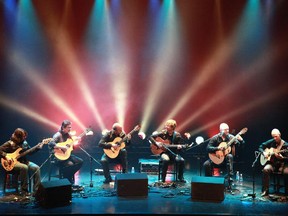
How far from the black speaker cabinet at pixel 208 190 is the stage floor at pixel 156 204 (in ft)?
0.29

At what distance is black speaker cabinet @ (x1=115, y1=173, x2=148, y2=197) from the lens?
6.40m

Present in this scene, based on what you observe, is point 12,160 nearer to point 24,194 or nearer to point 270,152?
point 24,194

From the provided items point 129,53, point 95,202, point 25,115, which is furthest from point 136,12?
point 95,202

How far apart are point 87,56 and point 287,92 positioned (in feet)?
19.4

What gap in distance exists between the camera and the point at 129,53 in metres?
10.0

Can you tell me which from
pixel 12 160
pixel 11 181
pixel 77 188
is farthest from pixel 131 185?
pixel 11 181

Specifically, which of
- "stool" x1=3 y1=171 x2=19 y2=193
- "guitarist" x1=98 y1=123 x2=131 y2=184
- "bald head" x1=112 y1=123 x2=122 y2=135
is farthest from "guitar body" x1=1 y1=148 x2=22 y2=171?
"bald head" x1=112 y1=123 x2=122 y2=135

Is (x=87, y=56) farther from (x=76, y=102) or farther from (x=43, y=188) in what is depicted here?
(x=43, y=188)

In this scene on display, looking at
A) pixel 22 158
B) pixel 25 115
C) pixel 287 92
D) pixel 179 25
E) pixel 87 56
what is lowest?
pixel 22 158

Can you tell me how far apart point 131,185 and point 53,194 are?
4.84 feet

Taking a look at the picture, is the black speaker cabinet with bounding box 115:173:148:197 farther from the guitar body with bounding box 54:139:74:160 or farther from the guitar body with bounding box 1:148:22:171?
the guitar body with bounding box 1:148:22:171

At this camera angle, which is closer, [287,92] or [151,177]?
[151,177]

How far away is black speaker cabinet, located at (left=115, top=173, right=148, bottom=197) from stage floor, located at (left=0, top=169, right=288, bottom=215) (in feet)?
0.35

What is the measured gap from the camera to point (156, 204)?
5.87 meters
